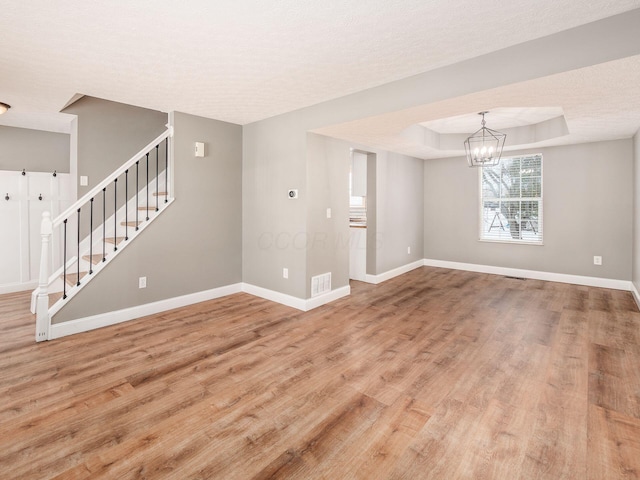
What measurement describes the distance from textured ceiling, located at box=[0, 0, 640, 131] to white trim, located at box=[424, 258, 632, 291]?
4.36 meters

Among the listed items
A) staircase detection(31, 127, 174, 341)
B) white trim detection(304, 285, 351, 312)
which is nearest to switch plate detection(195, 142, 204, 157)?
staircase detection(31, 127, 174, 341)

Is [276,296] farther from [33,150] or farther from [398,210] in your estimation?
[33,150]

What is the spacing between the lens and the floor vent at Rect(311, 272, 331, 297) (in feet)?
13.4

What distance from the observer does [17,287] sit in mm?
4543

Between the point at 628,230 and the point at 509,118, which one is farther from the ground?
the point at 509,118

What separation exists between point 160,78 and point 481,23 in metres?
2.55

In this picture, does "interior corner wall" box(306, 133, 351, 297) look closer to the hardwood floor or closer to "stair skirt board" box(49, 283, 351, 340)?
"stair skirt board" box(49, 283, 351, 340)

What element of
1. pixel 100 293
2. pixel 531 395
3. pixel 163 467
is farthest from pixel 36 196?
pixel 531 395

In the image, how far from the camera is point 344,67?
106 inches

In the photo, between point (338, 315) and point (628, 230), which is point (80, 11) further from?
point (628, 230)

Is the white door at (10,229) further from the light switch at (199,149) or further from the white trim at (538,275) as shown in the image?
the white trim at (538,275)

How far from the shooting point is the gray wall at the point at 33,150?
181 inches

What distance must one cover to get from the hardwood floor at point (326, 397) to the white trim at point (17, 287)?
101 centimetres

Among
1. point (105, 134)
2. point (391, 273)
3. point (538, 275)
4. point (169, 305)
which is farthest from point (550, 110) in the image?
point (105, 134)
